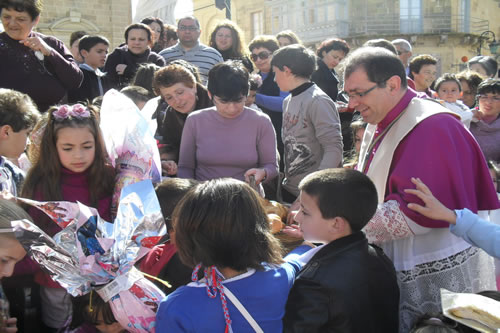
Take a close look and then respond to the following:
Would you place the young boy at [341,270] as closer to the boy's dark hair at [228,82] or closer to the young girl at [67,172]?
the young girl at [67,172]

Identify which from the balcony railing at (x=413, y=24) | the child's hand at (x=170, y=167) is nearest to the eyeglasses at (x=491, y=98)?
the child's hand at (x=170, y=167)

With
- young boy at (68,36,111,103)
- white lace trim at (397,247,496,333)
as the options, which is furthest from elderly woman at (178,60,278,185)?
young boy at (68,36,111,103)

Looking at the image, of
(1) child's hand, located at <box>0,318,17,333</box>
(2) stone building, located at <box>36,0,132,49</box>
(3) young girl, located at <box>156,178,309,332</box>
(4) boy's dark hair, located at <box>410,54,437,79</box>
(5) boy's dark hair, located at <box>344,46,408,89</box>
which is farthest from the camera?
(2) stone building, located at <box>36,0,132,49</box>

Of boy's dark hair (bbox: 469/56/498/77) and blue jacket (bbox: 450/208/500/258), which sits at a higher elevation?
boy's dark hair (bbox: 469/56/498/77)

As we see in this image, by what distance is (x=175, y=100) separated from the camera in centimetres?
399

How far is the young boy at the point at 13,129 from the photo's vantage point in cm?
282

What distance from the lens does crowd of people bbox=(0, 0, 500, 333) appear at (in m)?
1.85

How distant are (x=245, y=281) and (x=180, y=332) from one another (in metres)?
0.31

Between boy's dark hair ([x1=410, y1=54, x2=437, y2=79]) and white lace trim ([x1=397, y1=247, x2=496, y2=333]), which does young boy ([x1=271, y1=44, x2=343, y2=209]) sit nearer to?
white lace trim ([x1=397, y1=247, x2=496, y2=333])

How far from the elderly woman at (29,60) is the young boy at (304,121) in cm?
192

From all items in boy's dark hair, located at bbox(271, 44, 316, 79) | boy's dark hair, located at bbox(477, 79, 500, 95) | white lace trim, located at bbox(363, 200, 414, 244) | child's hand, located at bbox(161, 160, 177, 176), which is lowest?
white lace trim, located at bbox(363, 200, 414, 244)

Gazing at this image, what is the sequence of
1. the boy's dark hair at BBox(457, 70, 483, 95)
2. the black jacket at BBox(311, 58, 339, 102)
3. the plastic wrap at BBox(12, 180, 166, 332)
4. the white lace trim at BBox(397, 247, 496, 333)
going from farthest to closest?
the boy's dark hair at BBox(457, 70, 483, 95)
the black jacket at BBox(311, 58, 339, 102)
the white lace trim at BBox(397, 247, 496, 333)
the plastic wrap at BBox(12, 180, 166, 332)

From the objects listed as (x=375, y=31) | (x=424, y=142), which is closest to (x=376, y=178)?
(x=424, y=142)

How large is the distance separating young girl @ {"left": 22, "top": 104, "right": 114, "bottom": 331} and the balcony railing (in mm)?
26499
